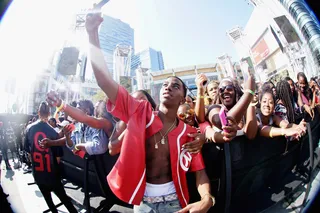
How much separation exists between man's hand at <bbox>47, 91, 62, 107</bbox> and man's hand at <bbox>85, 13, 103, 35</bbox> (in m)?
0.55

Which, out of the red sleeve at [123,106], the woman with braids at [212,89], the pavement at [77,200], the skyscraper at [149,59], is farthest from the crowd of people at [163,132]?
the woman with braids at [212,89]

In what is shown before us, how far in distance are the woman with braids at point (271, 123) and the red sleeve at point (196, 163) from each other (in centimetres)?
47

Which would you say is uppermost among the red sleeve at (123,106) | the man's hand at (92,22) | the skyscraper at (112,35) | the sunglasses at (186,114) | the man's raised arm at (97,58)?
the skyscraper at (112,35)

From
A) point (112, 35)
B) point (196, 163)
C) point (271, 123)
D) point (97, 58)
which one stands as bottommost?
point (196, 163)

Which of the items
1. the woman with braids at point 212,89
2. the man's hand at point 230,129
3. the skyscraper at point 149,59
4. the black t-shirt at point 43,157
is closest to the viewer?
the man's hand at point 230,129

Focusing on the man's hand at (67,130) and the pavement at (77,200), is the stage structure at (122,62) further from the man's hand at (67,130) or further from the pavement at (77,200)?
the pavement at (77,200)

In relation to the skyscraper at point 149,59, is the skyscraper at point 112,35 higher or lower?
higher

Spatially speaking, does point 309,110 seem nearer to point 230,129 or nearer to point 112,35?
point 230,129

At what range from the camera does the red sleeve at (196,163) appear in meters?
0.87

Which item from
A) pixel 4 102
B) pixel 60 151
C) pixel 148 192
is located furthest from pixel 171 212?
pixel 4 102

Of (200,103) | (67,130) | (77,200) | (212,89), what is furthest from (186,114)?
(77,200)

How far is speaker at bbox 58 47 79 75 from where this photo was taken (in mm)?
957

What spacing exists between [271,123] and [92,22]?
147 centimetres

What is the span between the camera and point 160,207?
83 centimetres
